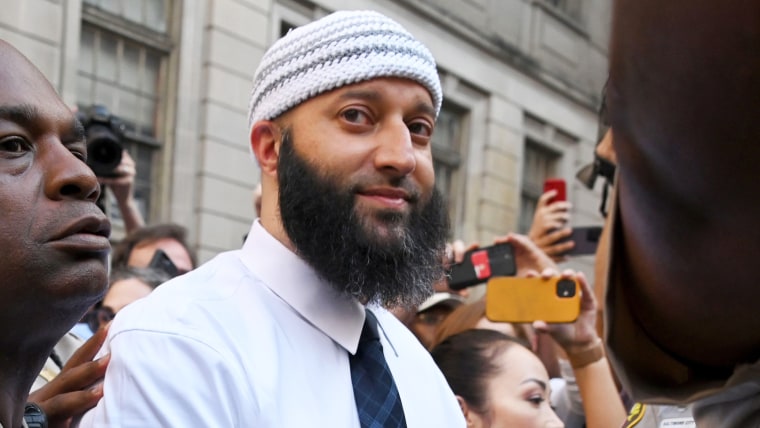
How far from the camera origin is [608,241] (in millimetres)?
771

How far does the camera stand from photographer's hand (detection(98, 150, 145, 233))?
4715mm

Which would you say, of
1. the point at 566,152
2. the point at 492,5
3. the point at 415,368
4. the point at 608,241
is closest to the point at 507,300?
the point at 415,368

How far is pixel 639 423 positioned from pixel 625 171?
1.30 meters

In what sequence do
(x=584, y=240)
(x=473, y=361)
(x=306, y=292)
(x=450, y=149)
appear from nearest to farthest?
(x=306, y=292), (x=473, y=361), (x=584, y=240), (x=450, y=149)

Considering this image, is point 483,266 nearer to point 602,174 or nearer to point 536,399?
point 602,174

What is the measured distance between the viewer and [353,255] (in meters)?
2.07

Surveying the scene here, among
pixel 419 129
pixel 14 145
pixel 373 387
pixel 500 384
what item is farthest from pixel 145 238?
pixel 14 145

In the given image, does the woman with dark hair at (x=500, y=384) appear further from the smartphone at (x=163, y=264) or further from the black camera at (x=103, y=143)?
the black camera at (x=103, y=143)

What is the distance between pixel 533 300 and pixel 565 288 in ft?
0.34

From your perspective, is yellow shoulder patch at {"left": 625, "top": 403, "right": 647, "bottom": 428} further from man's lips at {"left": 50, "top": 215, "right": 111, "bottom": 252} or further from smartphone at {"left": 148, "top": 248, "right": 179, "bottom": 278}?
smartphone at {"left": 148, "top": 248, "right": 179, "bottom": 278}

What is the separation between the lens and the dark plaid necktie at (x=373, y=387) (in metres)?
1.92

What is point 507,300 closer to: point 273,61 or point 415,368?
point 415,368

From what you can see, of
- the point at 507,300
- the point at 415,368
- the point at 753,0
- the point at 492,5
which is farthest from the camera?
the point at 492,5

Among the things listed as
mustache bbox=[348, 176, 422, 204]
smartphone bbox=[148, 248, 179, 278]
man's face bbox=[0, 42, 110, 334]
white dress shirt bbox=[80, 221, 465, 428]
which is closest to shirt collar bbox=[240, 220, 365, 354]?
white dress shirt bbox=[80, 221, 465, 428]
